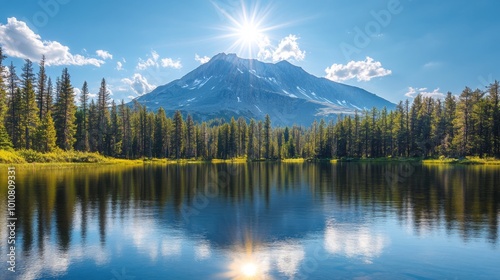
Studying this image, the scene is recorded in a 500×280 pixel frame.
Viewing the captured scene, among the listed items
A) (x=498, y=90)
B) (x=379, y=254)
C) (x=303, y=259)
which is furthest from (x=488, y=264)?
(x=498, y=90)

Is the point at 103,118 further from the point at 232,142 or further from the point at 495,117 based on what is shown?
the point at 495,117

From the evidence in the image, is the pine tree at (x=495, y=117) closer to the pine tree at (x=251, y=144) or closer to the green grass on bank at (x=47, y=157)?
the pine tree at (x=251, y=144)

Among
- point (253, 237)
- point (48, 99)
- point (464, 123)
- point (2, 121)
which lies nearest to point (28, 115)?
point (2, 121)

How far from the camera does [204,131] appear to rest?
17925cm

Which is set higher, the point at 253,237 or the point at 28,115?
the point at 28,115

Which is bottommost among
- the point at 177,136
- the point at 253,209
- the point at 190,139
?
the point at 253,209

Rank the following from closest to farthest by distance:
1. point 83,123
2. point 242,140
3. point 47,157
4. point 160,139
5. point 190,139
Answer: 1. point 47,157
2. point 83,123
3. point 160,139
4. point 190,139
5. point 242,140

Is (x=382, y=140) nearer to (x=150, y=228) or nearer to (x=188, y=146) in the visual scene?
(x=188, y=146)

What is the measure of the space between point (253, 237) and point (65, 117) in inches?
3876

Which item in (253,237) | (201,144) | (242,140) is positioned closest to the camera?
(253,237)

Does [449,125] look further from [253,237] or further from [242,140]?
[253,237]

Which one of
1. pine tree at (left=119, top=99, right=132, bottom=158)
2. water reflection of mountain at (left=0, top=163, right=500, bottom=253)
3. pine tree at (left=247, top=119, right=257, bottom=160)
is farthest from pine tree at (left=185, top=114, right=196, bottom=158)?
water reflection of mountain at (left=0, top=163, right=500, bottom=253)

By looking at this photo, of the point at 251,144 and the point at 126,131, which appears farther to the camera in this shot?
the point at 251,144

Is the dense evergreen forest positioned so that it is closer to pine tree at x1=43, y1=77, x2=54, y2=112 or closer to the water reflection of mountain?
pine tree at x1=43, y1=77, x2=54, y2=112
